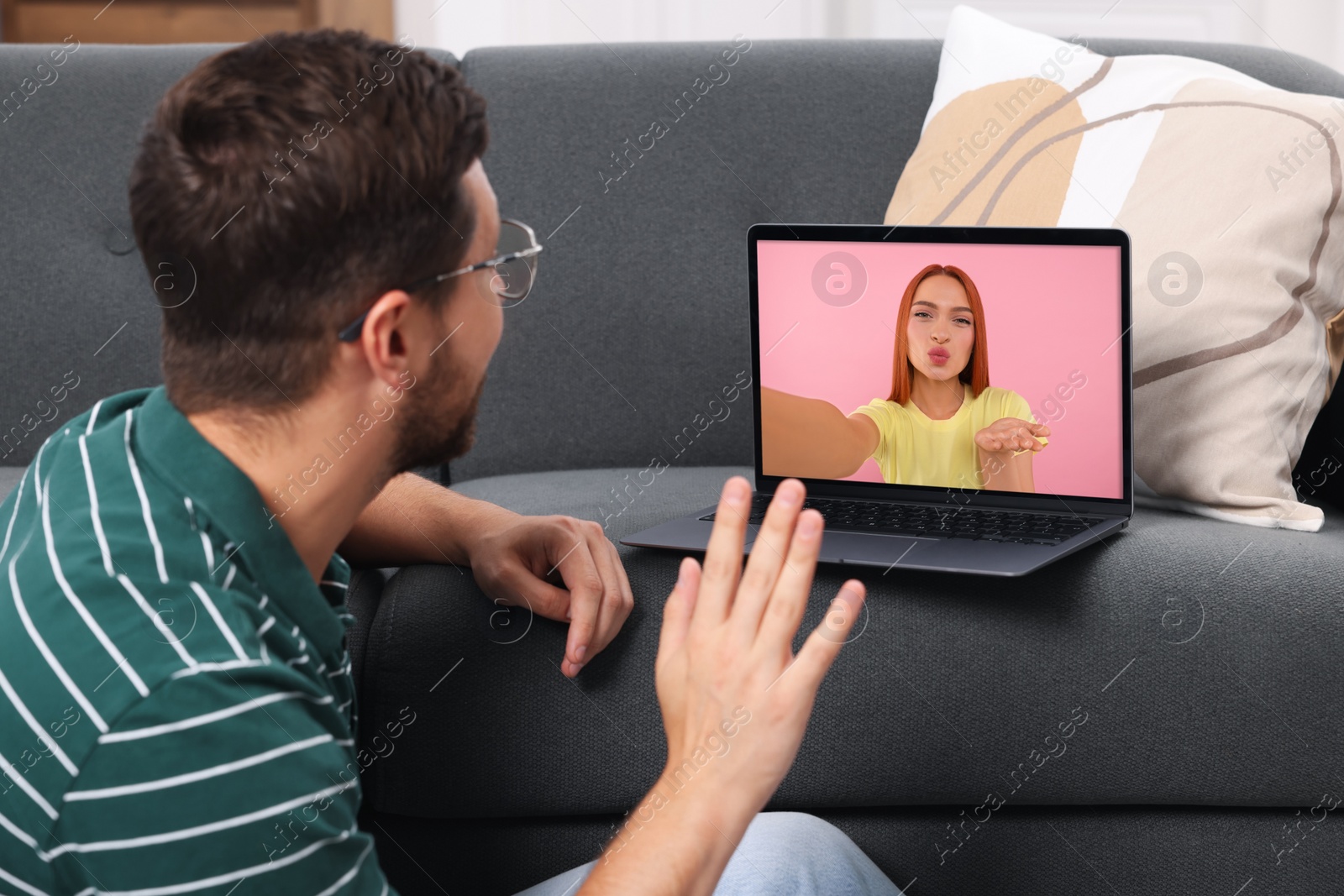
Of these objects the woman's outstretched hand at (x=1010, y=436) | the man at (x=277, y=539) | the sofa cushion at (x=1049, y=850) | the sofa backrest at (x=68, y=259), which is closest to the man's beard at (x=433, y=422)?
the man at (x=277, y=539)

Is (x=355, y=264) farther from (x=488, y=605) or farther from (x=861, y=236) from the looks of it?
(x=861, y=236)

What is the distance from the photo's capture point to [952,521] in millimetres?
988

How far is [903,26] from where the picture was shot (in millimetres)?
2018

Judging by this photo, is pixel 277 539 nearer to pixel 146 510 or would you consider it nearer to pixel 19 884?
pixel 146 510

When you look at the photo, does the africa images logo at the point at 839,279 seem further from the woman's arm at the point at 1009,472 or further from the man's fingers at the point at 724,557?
the man's fingers at the point at 724,557

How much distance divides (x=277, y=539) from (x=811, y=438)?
58cm

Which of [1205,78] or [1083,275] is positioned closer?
[1083,275]

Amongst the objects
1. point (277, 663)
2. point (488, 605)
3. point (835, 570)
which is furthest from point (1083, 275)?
point (277, 663)

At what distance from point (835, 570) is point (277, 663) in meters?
0.48

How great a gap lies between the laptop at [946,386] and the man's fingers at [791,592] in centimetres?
26

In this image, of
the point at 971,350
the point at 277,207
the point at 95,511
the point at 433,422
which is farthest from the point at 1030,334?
the point at 95,511

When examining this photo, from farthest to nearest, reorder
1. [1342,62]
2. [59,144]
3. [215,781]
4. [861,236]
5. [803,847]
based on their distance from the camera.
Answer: [1342,62], [59,144], [861,236], [803,847], [215,781]

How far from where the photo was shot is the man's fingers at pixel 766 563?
0.66 meters

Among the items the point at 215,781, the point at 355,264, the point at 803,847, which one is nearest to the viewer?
the point at 215,781
